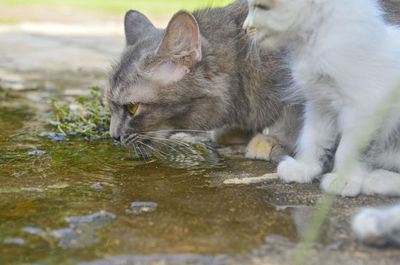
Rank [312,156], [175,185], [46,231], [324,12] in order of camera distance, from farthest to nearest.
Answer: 1. [312,156]
2. [175,185]
3. [324,12]
4. [46,231]

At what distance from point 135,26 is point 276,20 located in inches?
51.4

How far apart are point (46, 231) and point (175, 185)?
66cm

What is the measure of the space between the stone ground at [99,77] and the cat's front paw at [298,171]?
5 centimetres

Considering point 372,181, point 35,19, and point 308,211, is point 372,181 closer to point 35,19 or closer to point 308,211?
point 308,211

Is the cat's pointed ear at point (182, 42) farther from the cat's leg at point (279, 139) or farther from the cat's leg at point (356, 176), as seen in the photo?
the cat's leg at point (356, 176)

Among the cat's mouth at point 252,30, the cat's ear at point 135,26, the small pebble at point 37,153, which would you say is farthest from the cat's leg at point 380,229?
the cat's ear at point 135,26

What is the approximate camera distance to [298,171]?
2115mm

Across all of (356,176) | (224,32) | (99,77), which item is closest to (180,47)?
(224,32)

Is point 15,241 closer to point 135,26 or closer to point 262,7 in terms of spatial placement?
point 262,7

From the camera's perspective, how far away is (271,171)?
231 centimetres

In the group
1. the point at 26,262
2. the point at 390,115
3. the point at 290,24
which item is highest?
the point at 290,24

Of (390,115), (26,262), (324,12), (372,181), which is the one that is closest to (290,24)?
(324,12)

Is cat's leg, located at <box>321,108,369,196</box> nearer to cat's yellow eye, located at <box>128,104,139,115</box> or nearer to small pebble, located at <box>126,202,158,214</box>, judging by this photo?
small pebble, located at <box>126,202,158,214</box>

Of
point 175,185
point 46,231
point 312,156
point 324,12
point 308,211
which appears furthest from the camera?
point 312,156
